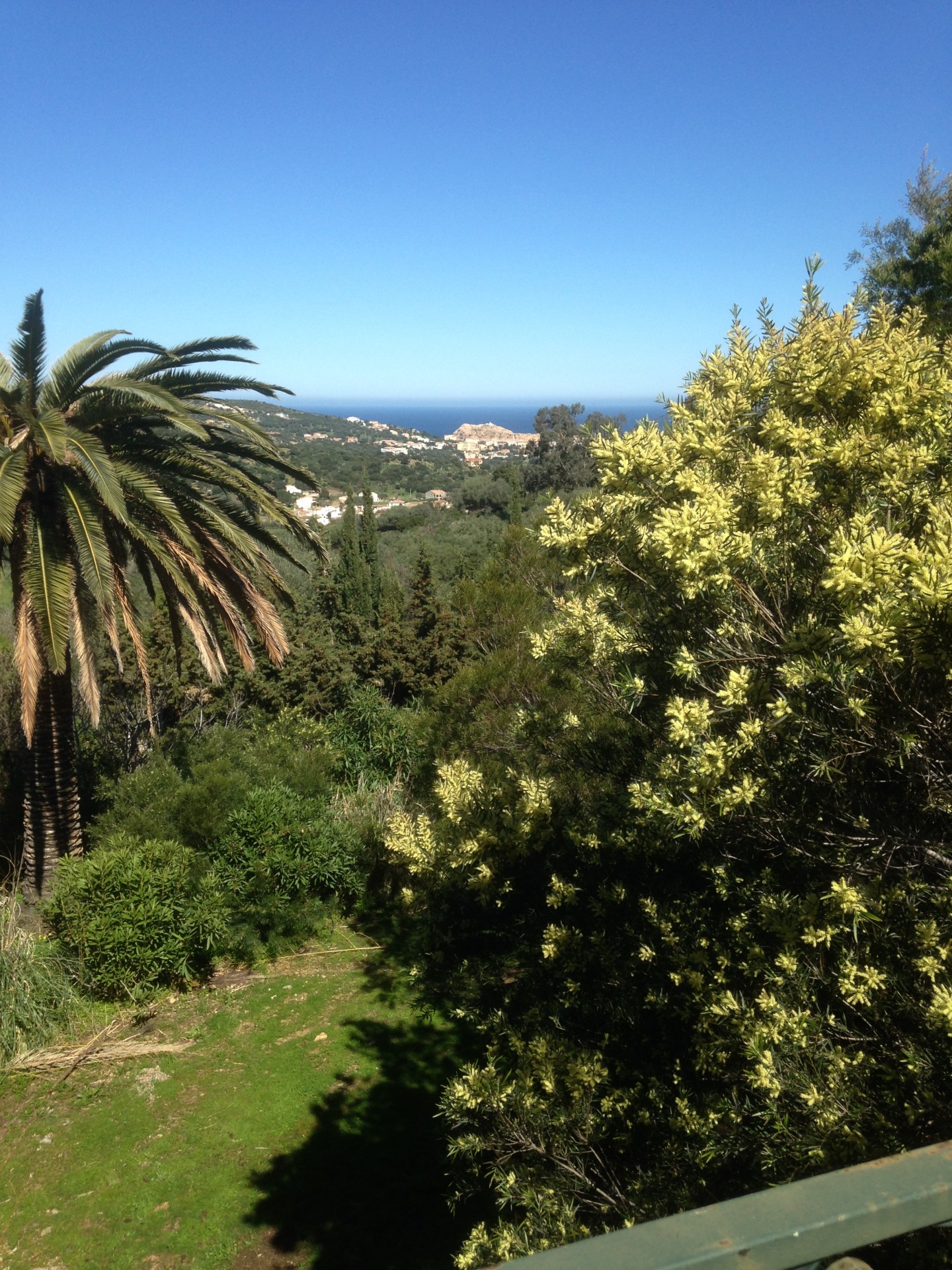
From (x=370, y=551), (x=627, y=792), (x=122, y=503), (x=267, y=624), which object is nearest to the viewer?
(x=627, y=792)

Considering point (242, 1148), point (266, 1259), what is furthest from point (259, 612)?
point (266, 1259)

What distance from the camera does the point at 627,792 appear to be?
16.7 ft

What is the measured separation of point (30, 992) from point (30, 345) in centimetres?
561

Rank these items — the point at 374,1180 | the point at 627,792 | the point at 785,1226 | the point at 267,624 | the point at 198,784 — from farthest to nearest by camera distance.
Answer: the point at 198,784 < the point at 267,624 < the point at 374,1180 < the point at 627,792 < the point at 785,1226

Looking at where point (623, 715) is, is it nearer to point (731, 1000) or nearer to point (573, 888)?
point (573, 888)

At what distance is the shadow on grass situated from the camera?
196 inches

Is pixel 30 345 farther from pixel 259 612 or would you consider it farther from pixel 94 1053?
pixel 94 1053

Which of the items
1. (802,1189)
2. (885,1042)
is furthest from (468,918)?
(802,1189)

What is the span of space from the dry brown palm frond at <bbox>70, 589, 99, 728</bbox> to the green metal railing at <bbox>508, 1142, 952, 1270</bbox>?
278 inches

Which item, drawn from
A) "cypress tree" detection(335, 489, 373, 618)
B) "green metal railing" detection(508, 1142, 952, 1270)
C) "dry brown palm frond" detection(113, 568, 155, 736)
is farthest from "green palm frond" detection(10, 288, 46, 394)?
"cypress tree" detection(335, 489, 373, 618)

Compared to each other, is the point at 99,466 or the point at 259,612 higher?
the point at 99,466

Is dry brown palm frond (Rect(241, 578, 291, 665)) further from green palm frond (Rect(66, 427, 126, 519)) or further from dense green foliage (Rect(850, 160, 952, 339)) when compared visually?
dense green foliage (Rect(850, 160, 952, 339))

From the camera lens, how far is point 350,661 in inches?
750

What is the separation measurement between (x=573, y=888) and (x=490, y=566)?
27.3 ft
